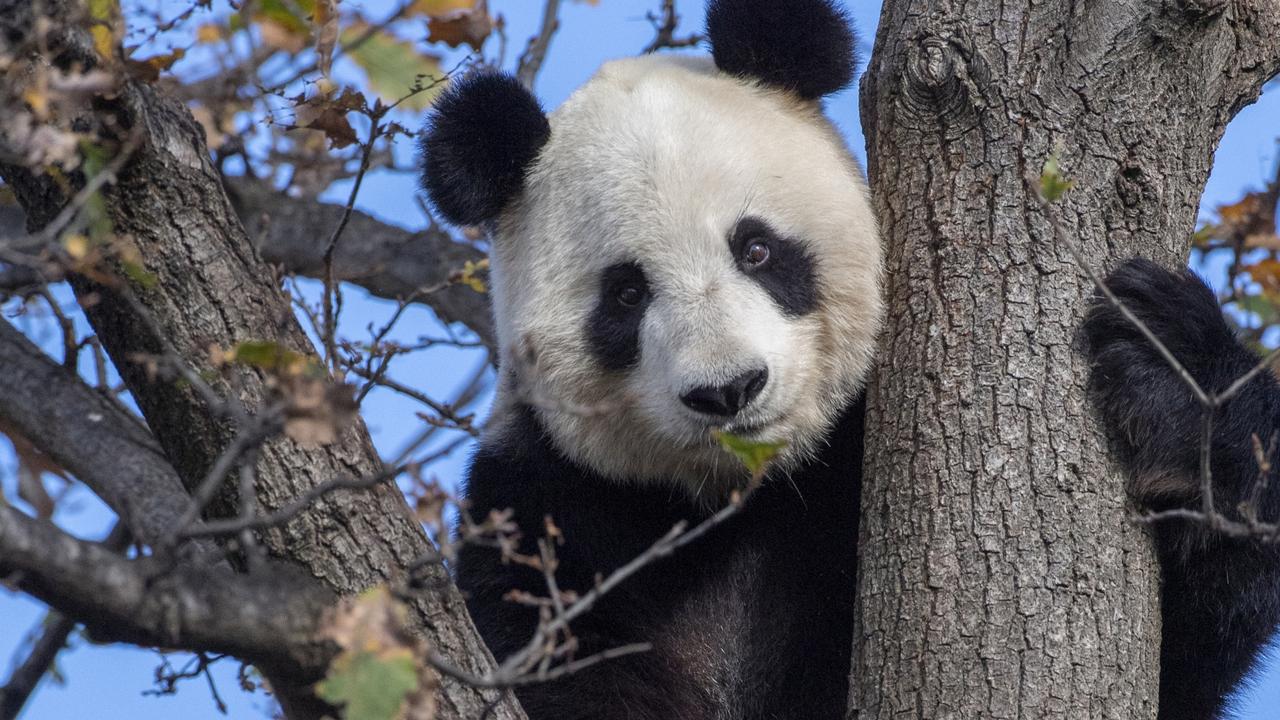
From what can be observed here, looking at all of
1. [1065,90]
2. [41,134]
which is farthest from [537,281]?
[41,134]

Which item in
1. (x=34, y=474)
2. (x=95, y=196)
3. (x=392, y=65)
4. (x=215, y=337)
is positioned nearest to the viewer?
(x=95, y=196)

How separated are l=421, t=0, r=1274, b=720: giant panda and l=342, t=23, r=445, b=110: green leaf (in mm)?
596

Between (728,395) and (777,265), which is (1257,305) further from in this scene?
(728,395)

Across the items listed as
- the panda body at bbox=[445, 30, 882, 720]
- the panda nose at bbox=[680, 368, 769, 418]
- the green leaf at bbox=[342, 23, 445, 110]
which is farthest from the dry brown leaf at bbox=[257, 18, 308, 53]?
the panda nose at bbox=[680, 368, 769, 418]

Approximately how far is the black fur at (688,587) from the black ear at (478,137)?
0.66 meters

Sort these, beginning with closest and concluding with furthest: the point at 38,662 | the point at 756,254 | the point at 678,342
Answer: the point at 678,342 → the point at 756,254 → the point at 38,662

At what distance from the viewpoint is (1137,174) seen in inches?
118

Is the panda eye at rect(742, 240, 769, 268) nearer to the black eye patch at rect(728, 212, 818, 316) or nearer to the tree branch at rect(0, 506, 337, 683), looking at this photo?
the black eye patch at rect(728, 212, 818, 316)

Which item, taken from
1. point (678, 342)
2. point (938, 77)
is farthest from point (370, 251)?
point (938, 77)

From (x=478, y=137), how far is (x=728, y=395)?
1.10m

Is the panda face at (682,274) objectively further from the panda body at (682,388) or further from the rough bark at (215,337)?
the rough bark at (215,337)

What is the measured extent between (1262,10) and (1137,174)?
0.60 m

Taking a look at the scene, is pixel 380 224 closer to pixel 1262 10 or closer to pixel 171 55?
pixel 171 55

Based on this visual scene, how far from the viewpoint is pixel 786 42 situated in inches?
143
